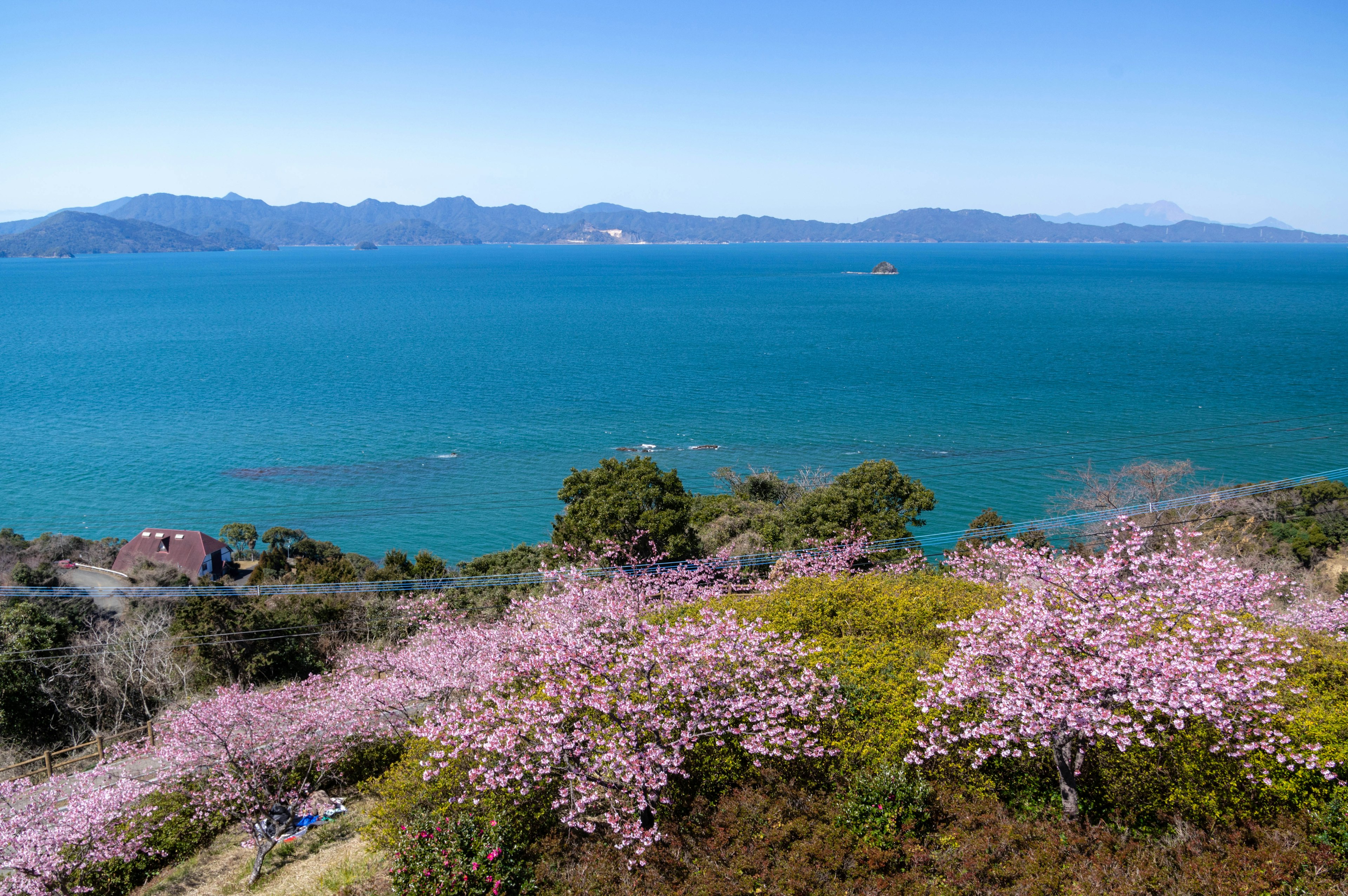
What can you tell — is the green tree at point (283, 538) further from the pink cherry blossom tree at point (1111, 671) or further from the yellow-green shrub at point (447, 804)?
the pink cherry blossom tree at point (1111, 671)

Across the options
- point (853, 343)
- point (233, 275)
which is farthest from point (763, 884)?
point (233, 275)

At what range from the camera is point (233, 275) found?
180m

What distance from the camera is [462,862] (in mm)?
9789

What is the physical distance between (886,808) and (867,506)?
14.7 meters

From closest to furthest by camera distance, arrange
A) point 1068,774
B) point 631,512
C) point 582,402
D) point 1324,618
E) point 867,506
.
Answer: point 1068,774 → point 1324,618 → point 631,512 → point 867,506 → point 582,402

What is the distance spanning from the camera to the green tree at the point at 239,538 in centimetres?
3506

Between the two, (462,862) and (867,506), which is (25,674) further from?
(867,506)

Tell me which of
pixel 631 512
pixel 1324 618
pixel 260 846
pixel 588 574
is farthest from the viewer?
pixel 631 512

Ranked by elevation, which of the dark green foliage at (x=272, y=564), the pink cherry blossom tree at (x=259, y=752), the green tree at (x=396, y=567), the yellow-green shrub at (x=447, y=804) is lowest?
the dark green foliage at (x=272, y=564)

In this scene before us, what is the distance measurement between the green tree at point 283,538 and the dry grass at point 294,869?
71.5 ft

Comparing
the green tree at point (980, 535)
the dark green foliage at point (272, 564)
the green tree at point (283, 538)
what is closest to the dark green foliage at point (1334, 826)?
the green tree at point (980, 535)

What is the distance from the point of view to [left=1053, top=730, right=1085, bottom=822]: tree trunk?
970cm

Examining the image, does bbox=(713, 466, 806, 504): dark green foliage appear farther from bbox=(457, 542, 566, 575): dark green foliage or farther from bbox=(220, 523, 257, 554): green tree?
bbox=(220, 523, 257, 554): green tree

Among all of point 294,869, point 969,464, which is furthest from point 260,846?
point 969,464
